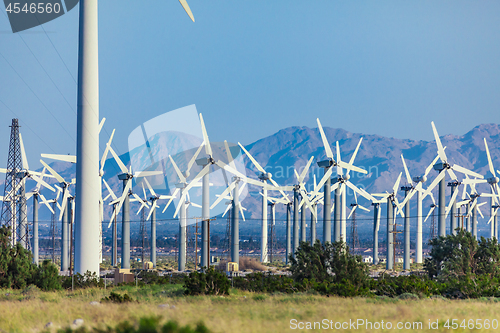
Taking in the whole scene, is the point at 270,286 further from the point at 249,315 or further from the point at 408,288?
the point at 249,315

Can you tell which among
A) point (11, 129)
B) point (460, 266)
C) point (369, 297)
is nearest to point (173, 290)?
point (369, 297)

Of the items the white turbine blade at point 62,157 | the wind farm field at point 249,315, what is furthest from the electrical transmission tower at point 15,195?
the wind farm field at point 249,315

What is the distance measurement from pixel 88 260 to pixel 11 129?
1591 inches

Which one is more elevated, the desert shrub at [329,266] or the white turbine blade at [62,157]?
the white turbine blade at [62,157]

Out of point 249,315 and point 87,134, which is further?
point 87,134

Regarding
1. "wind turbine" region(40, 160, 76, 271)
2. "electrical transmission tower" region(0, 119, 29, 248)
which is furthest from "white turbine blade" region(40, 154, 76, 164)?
"wind turbine" region(40, 160, 76, 271)

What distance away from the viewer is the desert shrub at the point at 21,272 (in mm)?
33438

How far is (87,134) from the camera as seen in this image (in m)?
32.4

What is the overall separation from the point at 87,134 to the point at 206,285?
A: 12.1 m

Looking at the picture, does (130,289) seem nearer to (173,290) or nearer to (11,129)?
(173,290)

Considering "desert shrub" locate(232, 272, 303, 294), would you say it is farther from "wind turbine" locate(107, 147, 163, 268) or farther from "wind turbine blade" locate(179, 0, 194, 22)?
"wind turbine" locate(107, 147, 163, 268)

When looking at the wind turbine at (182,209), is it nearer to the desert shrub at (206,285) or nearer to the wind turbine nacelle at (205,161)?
the wind turbine nacelle at (205,161)

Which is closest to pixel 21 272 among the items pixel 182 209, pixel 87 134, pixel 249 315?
pixel 87 134

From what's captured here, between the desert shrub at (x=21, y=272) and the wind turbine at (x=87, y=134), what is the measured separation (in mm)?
2185
